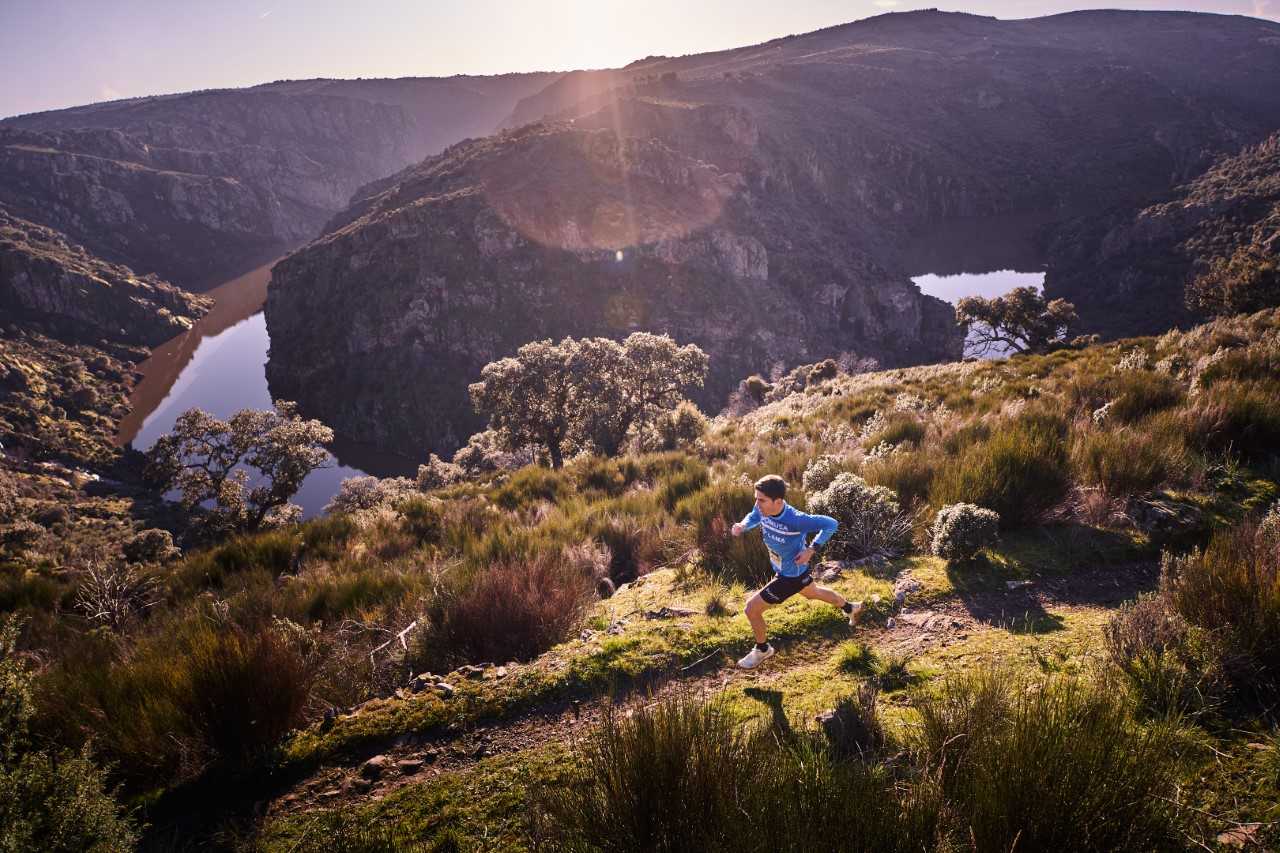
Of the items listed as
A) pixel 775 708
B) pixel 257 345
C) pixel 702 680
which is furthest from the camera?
pixel 257 345

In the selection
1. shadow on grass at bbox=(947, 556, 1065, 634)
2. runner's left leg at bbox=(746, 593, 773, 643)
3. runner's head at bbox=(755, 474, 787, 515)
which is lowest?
shadow on grass at bbox=(947, 556, 1065, 634)

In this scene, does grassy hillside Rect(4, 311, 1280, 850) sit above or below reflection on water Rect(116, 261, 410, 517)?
above

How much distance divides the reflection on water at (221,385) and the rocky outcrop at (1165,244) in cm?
10026

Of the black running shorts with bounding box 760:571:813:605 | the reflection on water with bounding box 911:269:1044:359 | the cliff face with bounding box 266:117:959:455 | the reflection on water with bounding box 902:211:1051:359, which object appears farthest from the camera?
the reflection on water with bounding box 902:211:1051:359

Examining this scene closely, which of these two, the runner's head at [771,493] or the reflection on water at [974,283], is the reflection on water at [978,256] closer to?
the reflection on water at [974,283]

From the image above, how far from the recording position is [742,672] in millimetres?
4016

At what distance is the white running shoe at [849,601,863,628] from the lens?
172 inches

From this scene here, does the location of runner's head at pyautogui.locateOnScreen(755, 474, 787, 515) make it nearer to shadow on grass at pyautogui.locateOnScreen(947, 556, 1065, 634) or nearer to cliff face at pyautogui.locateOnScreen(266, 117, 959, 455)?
shadow on grass at pyautogui.locateOnScreen(947, 556, 1065, 634)

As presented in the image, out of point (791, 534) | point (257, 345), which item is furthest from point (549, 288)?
point (791, 534)

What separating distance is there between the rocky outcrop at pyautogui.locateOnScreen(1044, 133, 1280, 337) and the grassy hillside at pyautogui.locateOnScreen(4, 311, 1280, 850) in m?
73.9

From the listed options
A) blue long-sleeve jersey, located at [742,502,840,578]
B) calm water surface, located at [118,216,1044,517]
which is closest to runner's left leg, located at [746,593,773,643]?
blue long-sleeve jersey, located at [742,502,840,578]

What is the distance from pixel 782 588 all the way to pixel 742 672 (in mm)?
729

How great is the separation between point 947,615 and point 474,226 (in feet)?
309

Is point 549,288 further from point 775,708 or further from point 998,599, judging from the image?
point 775,708
